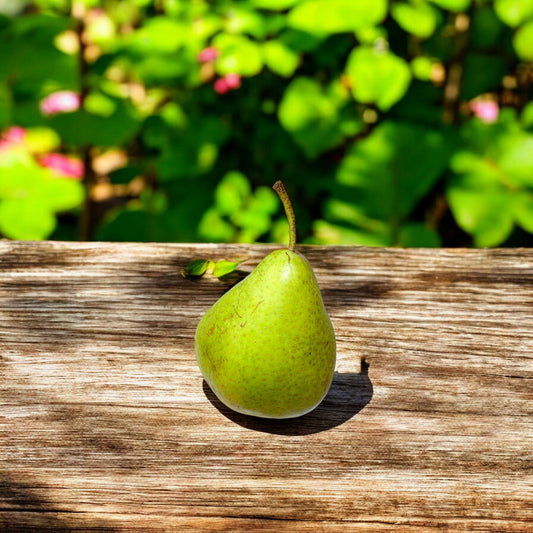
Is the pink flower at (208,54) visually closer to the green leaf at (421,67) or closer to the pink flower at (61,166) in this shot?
the green leaf at (421,67)

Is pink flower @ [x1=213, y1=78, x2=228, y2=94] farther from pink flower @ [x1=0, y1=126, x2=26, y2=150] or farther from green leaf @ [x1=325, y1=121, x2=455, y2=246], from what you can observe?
pink flower @ [x1=0, y1=126, x2=26, y2=150]

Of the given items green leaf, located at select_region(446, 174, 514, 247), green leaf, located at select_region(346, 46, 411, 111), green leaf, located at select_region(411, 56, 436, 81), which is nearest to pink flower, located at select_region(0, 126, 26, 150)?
green leaf, located at select_region(411, 56, 436, 81)

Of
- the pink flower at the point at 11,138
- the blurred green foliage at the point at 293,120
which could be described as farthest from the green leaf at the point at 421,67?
the pink flower at the point at 11,138

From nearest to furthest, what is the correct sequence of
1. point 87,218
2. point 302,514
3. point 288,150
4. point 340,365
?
1. point 302,514
2. point 340,365
3. point 288,150
4. point 87,218

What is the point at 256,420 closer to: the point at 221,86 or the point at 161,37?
the point at 161,37

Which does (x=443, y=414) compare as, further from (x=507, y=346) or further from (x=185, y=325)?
(x=185, y=325)

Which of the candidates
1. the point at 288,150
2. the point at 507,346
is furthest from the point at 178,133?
the point at 507,346
